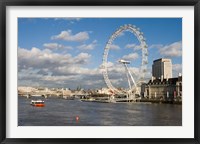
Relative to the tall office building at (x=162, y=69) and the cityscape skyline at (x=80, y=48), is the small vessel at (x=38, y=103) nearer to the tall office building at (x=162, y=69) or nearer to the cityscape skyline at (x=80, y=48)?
the cityscape skyline at (x=80, y=48)

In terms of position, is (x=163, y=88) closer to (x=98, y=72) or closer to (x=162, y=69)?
(x=162, y=69)

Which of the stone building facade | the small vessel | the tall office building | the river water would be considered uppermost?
the tall office building

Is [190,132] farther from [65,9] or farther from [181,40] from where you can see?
[65,9]

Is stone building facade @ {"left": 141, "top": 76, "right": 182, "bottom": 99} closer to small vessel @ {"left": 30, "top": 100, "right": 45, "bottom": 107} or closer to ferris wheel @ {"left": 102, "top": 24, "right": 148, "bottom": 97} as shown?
ferris wheel @ {"left": 102, "top": 24, "right": 148, "bottom": 97}

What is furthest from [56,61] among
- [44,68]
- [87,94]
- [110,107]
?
[110,107]

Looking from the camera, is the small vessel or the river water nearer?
the river water

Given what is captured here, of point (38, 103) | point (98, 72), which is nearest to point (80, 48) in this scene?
point (98, 72)

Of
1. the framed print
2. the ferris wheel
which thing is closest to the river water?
the framed print
